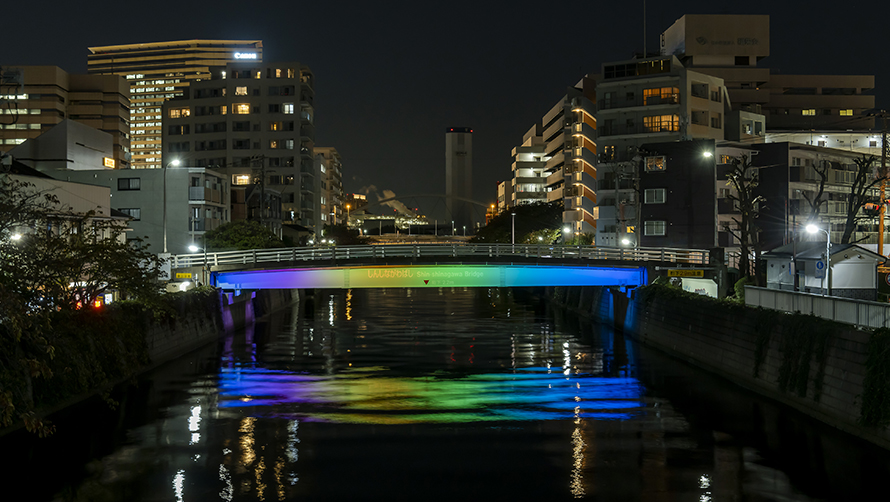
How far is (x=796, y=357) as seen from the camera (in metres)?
30.2

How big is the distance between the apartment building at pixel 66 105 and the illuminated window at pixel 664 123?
94.2 m

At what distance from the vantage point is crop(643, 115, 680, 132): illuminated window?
9325cm

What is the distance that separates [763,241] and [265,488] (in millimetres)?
68034

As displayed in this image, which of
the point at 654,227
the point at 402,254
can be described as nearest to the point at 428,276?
the point at 402,254

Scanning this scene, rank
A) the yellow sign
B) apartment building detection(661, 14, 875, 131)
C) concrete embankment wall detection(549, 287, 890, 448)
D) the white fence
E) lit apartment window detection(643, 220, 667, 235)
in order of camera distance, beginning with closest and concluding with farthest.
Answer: the white fence, concrete embankment wall detection(549, 287, 890, 448), the yellow sign, lit apartment window detection(643, 220, 667, 235), apartment building detection(661, 14, 875, 131)

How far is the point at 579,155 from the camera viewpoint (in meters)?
110

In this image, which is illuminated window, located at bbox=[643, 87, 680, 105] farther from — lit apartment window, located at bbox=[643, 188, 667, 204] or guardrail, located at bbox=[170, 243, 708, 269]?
guardrail, located at bbox=[170, 243, 708, 269]

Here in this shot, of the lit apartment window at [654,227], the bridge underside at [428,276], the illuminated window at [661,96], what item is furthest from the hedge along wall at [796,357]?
the illuminated window at [661,96]

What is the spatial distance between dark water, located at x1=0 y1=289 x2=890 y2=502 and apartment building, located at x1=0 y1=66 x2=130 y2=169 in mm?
116652

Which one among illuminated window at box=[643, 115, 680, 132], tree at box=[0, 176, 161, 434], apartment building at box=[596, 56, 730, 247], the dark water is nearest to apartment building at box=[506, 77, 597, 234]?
apartment building at box=[596, 56, 730, 247]

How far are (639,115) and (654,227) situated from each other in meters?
18.3

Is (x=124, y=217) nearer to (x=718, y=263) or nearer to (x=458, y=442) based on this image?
(x=718, y=263)

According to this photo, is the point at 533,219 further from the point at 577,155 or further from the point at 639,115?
the point at 639,115

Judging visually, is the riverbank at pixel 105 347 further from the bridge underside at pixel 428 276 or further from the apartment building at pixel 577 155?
the apartment building at pixel 577 155
